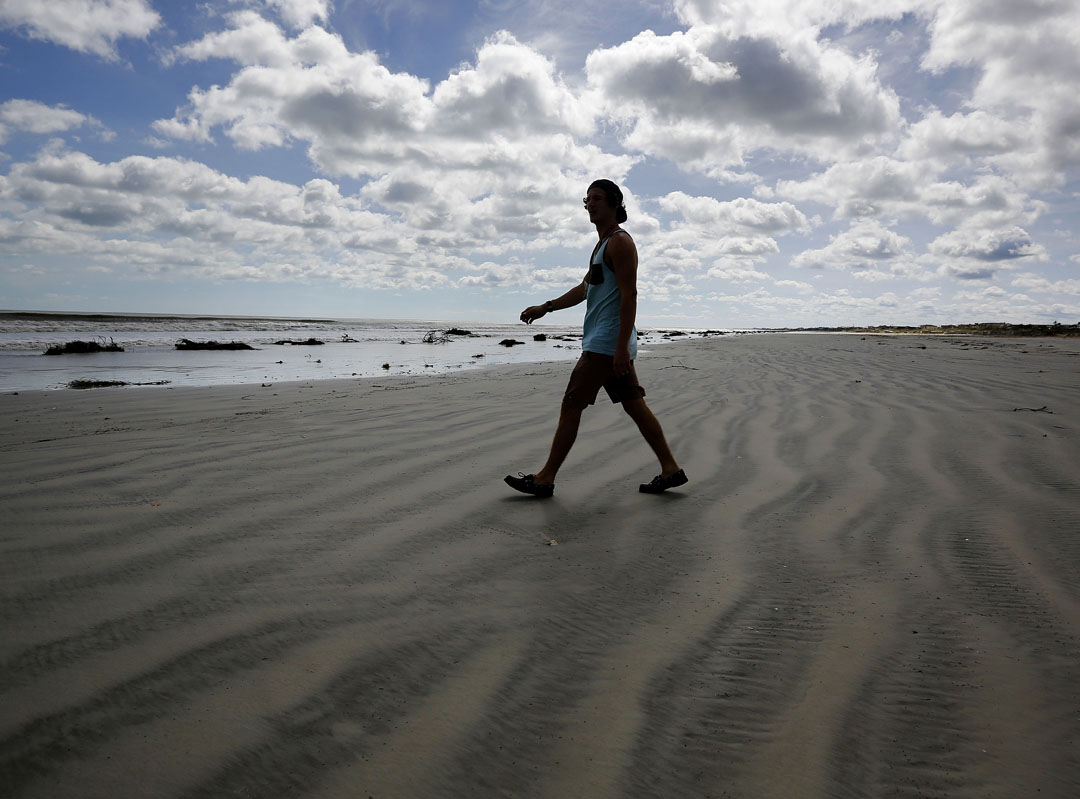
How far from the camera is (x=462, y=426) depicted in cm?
577

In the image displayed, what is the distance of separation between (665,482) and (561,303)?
1297 millimetres

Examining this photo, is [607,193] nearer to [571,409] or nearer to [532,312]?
[532,312]

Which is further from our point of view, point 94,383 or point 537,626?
point 94,383

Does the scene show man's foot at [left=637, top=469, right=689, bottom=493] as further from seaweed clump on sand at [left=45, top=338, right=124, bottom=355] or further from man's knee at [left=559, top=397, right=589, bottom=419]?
seaweed clump on sand at [left=45, top=338, right=124, bottom=355]

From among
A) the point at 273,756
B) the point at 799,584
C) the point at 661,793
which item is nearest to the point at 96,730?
the point at 273,756

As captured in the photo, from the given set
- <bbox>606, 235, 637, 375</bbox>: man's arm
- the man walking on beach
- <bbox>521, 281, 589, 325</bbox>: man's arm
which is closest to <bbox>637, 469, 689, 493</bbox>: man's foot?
the man walking on beach

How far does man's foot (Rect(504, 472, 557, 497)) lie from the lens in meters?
3.55

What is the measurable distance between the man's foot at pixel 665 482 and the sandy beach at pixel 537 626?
0.12 m

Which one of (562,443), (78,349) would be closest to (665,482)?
(562,443)

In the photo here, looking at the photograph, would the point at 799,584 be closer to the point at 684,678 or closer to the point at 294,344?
the point at 684,678

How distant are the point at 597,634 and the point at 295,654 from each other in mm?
900

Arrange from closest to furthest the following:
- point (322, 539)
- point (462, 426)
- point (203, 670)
→ 1. point (203, 670)
2. point (322, 539)
3. point (462, 426)

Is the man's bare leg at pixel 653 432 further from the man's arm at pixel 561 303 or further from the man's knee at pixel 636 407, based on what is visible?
the man's arm at pixel 561 303

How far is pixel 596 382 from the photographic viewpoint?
3.57 metres
